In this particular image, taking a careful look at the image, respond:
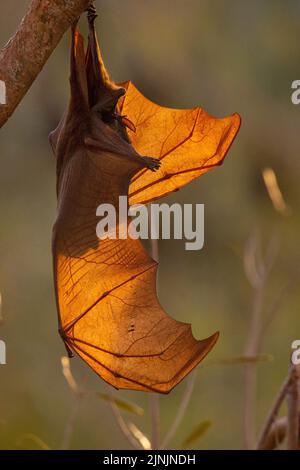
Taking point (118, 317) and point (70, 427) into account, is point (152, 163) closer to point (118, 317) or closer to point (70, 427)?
point (118, 317)

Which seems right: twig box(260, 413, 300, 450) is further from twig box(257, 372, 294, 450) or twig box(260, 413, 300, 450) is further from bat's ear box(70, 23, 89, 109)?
bat's ear box(70, 23, 89, 109)

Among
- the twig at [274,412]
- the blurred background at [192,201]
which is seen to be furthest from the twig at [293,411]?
the blurred background at [192,201]

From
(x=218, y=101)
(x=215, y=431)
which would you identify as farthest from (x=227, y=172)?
(x=215, y=431)

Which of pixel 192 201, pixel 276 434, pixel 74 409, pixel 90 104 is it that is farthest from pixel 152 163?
pixel 192 201

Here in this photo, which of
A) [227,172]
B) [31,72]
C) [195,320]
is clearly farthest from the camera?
[227,172]

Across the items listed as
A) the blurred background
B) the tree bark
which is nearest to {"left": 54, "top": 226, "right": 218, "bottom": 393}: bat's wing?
the tree bark

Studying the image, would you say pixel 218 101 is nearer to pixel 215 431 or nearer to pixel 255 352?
pixel 215 431
